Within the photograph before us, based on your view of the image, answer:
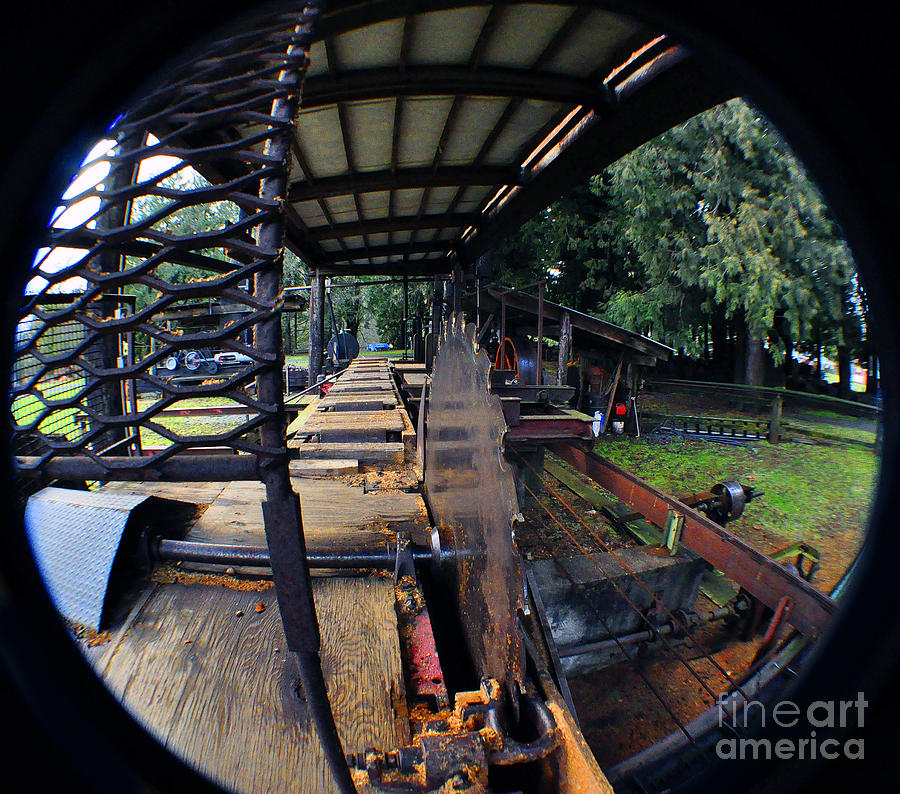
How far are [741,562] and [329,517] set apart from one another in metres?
3.51

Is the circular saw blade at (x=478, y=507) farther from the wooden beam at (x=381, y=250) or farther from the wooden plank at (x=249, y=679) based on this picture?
the wooden beam at (x=381, y=250)

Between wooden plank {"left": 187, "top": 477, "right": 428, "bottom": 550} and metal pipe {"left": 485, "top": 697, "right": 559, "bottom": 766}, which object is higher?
wooden plank {"left": 187, "top": 477, "right": 428, "bottom": 550}

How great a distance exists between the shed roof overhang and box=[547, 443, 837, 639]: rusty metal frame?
128 inches

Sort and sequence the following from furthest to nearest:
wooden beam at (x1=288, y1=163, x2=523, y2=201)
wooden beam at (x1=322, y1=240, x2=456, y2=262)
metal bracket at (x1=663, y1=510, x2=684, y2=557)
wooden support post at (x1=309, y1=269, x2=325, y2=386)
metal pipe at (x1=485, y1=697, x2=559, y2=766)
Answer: wooden support post at (x1=309, y1=269, x2=325, y2=386)
wooden beam at (x1=322, y1=240, x2=456, y2=262)
wooden beam at (x1=288, y1=163, x2=523, y2=201)
metal bracket at (x1=663, y1=510, x2=684, y2=557)
metal pipe at (x1=485, y1=697, x2=559, y2=766)

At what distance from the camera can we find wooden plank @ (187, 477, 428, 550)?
2400 millimetres

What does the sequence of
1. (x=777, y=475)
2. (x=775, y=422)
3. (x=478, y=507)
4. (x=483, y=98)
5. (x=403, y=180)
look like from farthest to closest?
(x=775, y=422)
(x=777, y=475)
(x=403, y=180)
(x=483, y=98)
(x=478, y=507)

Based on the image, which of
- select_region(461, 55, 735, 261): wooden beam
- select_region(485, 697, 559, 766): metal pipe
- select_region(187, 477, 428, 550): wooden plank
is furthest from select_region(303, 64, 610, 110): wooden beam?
select_region(485, 697, 559, 766): metal pipe

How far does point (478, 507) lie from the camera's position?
6.34 ft

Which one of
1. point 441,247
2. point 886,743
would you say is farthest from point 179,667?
point 441,247

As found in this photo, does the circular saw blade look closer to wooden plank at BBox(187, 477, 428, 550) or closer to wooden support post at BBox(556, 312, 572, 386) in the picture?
wooden plank at BBox(187, 477, 428, 550)

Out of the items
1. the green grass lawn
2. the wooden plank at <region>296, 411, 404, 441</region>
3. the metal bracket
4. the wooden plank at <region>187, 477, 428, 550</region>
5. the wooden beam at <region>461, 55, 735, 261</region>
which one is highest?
the wooden beam at <region>461, 55, 735, 261</region>

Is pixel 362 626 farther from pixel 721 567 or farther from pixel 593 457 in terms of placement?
pixel 593 457

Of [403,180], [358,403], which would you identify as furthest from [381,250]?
[358,403]

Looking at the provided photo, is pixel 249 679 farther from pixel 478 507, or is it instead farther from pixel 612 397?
pixel 612 397
